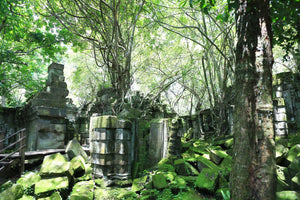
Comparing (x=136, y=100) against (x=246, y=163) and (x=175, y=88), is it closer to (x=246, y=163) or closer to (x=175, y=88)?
(x=175, y=88)

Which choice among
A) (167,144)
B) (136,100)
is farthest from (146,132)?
(136,100)

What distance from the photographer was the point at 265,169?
2.23 meters

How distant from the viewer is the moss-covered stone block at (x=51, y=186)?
12.6ft

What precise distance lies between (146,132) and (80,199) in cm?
253

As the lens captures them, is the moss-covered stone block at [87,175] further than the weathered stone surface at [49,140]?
No

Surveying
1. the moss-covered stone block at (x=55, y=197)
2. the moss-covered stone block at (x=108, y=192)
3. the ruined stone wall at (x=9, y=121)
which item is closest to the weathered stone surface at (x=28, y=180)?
the moss-covered stone block at (x=55, y=197)

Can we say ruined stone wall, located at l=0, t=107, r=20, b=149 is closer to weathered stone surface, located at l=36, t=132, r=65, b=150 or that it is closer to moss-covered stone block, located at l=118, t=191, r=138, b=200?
weathered stone surface, located at l=36, t=132, r=65, b=150

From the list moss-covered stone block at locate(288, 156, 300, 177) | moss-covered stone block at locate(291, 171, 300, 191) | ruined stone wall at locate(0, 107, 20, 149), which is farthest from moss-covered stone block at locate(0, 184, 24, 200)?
ruined stone wall at locate(0, 107, 20, 149)

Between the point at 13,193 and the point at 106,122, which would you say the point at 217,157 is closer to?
the point at 106,122

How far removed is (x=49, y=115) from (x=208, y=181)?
19.4ft

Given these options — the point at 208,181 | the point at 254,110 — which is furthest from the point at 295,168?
the point at 254,110

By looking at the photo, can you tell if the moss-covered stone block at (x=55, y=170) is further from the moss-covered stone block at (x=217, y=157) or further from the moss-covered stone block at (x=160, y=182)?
the moss-covered stone block at (x=217, y=157)

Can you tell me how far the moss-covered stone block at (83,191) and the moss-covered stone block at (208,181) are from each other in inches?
89.1

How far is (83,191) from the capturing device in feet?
13.3
